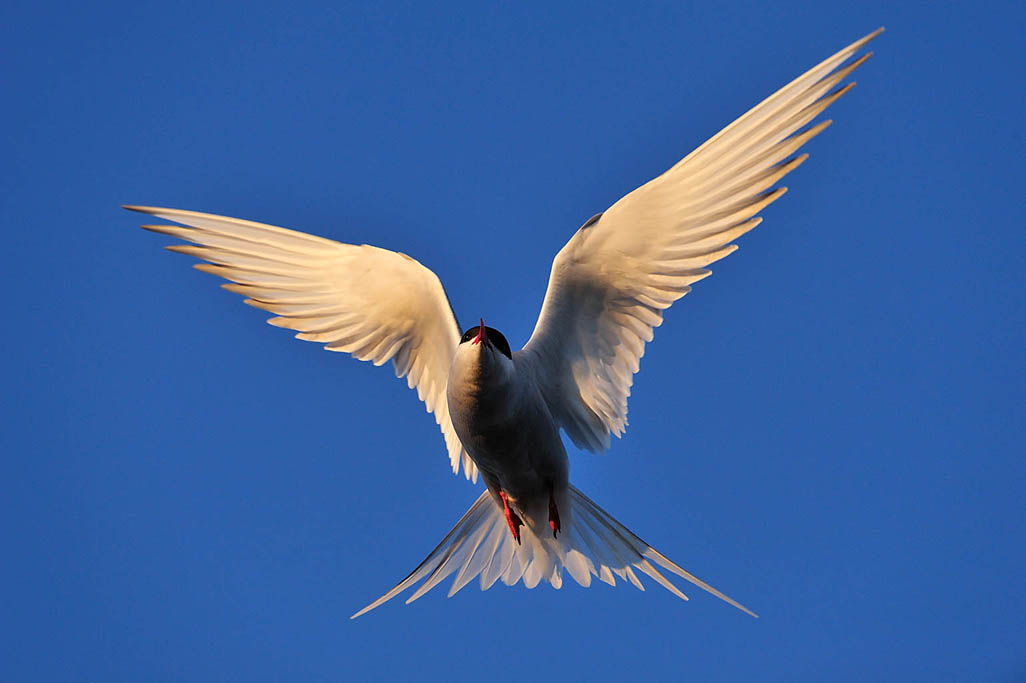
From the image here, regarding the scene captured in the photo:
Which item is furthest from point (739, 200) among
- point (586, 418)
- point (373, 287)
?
point (373, 287)

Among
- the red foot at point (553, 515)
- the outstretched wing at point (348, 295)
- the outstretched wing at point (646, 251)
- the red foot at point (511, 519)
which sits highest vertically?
the outstretched wing at point (646, 251)

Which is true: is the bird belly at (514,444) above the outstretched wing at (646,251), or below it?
below

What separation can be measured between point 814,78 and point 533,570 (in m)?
3.44

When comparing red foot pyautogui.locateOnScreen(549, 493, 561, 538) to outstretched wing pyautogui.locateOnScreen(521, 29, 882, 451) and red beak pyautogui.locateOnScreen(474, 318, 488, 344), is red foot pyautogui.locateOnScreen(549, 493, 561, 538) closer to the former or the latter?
outstretched wing pyautogui.locateOnScreen(521, 29, 882, 451)

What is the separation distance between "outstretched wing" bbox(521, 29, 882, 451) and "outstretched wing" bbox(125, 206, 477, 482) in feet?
2.29

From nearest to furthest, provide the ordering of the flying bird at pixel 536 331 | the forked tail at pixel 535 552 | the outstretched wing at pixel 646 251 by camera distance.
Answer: the outstretched wing at pixel 646 251 < the flying bird at pixel 536 331 < the forked tail at pixel 535 552

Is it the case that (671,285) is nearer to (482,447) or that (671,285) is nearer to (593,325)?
(593,325)

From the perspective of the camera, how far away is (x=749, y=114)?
5.51 m

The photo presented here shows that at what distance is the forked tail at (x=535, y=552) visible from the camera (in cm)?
661

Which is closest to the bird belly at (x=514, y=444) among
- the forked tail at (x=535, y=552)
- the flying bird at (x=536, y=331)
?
the flying bird at (x=536, y=331)

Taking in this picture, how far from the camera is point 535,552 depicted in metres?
6.87

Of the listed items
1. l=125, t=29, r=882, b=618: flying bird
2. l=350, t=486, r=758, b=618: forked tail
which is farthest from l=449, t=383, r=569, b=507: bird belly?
l=350, t=486, r=758, b=618: forked tail

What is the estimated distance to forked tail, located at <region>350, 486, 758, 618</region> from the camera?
260 inches

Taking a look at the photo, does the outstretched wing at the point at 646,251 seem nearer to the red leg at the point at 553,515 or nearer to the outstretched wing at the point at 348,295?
the red leg at the point at 553,515
